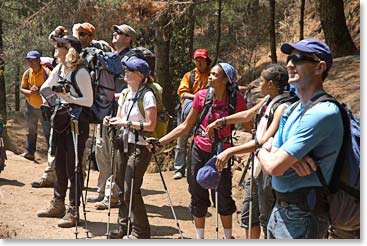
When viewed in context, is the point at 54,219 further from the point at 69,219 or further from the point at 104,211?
the point at 104,211

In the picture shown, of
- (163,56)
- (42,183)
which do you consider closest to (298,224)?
(42,183)

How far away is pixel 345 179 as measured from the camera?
2166mm

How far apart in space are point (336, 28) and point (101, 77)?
302cm

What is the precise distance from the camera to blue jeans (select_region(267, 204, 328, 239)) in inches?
84.8

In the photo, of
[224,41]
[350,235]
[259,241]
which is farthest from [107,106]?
[224,41]


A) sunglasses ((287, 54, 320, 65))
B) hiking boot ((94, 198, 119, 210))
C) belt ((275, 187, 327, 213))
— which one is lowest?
hiking boot ((94, 198, 119, 210))

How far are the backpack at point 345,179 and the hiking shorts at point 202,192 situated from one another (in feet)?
5.28

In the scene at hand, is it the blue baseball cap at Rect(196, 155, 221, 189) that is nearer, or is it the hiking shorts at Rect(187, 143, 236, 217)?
the blue baseball cap at Rect(196, 155, 221, 189)

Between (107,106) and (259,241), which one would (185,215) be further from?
(259,241)

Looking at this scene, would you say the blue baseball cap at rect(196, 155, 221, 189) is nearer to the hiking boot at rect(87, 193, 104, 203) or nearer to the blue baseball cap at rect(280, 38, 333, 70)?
the blue baseball cap at rect(280, 38, 333, 70)

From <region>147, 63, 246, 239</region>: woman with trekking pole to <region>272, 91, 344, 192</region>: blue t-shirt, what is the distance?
4.91 feet

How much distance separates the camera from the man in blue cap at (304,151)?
6.84ft

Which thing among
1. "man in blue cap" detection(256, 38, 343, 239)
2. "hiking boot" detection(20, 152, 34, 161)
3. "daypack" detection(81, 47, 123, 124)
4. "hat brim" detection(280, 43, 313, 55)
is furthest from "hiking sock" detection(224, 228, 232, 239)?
"hiking boot" detection(20, 152, 34, 161)

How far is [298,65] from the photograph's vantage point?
7.23 feet
